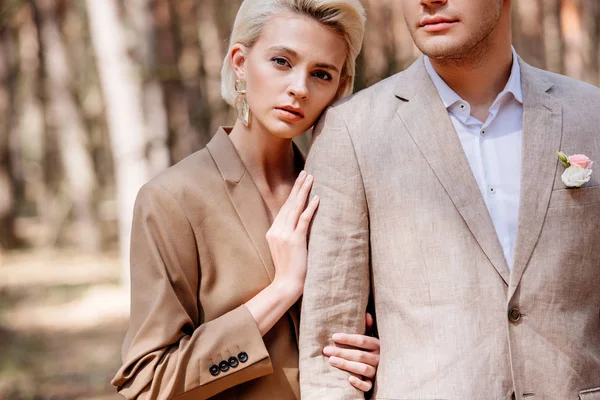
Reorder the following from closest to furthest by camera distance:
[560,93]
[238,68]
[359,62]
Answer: [560,93] → [238,68] → [359,62]

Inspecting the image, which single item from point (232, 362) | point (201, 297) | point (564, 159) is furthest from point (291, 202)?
point (564, 159)

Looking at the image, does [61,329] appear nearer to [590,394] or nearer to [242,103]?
[242,103]

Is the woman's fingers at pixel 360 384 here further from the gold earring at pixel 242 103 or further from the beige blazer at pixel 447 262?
the gold earring at pixel 242 103

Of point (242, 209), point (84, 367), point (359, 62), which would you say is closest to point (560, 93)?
point (242, 209)

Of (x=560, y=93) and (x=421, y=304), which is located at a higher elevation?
(x=560, y=93)

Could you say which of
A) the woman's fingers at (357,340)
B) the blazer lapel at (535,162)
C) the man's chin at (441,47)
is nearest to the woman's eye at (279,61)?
the man's chin at (441,47)

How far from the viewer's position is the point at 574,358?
2217 mm

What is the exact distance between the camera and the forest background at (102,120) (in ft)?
20.4

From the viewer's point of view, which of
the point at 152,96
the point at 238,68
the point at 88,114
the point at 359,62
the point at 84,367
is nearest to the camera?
the point at 238,68

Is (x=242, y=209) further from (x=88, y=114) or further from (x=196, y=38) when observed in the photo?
(x=88, y=114)

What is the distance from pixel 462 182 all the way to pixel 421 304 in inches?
13.7

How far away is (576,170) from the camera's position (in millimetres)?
2186

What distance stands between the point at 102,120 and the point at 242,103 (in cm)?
1477

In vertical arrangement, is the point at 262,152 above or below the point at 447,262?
above
